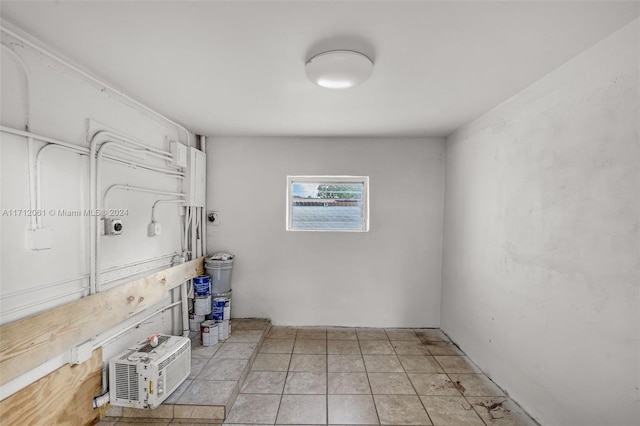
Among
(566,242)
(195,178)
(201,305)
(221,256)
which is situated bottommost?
(201,305)

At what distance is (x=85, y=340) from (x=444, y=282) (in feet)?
10.6

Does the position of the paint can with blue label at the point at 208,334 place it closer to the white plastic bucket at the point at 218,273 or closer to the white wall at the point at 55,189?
the white plastic bucket at the point at 218,273

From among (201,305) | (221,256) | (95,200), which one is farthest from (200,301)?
(95,200)

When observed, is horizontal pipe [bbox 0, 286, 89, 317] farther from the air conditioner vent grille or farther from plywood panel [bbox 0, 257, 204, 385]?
the air conditioner vent grille

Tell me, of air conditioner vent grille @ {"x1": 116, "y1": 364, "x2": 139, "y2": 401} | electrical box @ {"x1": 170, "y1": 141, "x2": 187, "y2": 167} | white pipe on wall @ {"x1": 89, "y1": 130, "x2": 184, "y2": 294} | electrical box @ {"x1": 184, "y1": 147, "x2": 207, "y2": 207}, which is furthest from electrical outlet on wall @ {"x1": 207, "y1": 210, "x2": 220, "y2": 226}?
air conditioner vent grille @ {"x1": 116, "y1": 364, "x2": 139, "y2": 401}

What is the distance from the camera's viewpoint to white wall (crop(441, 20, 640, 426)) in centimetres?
133

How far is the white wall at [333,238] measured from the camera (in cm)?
339

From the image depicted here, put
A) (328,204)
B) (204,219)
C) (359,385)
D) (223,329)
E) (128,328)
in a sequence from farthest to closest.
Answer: (328,204)
(204,219)
(223,329)
(359,385)
(128,328)

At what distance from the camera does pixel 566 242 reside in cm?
165

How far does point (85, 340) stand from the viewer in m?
1.75

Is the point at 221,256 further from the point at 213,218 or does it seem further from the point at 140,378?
the point at 140,378

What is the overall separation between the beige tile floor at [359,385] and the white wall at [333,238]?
39cm

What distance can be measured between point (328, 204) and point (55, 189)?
2489 mm

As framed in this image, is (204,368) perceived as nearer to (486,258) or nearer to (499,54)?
(486,258)
